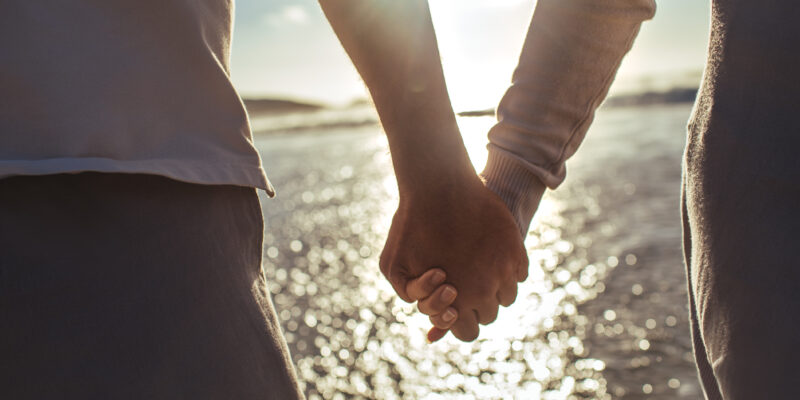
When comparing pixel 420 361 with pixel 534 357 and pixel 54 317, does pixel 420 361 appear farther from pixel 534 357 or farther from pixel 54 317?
pixel 54 317

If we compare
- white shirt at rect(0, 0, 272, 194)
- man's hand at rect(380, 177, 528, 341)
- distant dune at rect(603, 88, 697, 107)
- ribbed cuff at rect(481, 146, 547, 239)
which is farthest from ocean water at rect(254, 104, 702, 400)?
distant dune at rect(603, 88, 697, 107)

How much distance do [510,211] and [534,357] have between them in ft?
9.26

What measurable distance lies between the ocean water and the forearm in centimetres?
41

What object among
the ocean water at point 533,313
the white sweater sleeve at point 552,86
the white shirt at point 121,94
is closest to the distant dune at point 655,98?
the ocean water at point 533,313

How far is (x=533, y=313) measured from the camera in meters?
4.90

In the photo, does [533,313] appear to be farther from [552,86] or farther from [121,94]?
[121,94]

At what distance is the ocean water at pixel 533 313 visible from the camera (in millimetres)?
3982

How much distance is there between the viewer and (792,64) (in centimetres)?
95

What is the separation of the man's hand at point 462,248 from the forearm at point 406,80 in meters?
0.06

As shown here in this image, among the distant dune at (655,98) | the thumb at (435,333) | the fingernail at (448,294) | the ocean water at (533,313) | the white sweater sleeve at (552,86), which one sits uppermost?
the white sweater sleeve at (552,86)

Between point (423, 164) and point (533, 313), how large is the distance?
12.2ft

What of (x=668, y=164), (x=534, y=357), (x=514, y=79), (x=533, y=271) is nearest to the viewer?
(x=514, y=79)

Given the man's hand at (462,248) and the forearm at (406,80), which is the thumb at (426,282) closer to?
the man's hand at (462,248)

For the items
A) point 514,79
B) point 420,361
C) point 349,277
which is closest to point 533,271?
point 349,277
